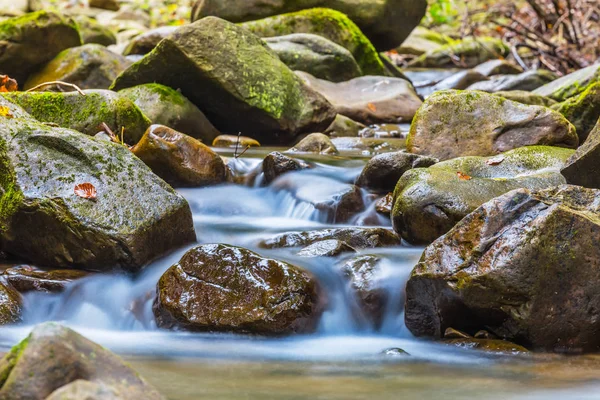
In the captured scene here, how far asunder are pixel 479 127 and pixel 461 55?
34.4ft

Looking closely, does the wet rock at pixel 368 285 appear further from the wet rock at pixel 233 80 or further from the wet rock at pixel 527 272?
the wet rock at pixel 233 80

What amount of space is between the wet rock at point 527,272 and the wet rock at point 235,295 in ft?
2.53

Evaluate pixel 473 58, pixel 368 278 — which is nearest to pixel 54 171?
pixel 368 278

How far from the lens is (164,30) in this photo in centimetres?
1245

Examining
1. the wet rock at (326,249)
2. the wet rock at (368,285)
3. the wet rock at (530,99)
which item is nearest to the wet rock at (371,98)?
the wet rock at (530,99)

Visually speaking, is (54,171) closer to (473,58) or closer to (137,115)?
(137,115)

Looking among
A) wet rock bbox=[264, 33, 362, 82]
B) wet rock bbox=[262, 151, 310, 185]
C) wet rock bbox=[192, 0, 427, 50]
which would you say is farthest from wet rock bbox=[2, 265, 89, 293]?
wet rock bbox=[192, 0, 427, 50]

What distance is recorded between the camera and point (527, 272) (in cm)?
355

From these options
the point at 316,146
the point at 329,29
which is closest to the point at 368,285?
the point at 316,146

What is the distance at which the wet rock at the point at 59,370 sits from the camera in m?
2.05

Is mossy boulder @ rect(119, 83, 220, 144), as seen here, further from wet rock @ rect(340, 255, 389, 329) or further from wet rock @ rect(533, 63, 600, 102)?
wet rock @ rect(533, 63, 600, 102)

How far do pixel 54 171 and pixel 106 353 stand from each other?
2633mm

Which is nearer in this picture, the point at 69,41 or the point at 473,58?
the point at 69,41

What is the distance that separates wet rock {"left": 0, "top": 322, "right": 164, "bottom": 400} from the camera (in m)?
2.05
